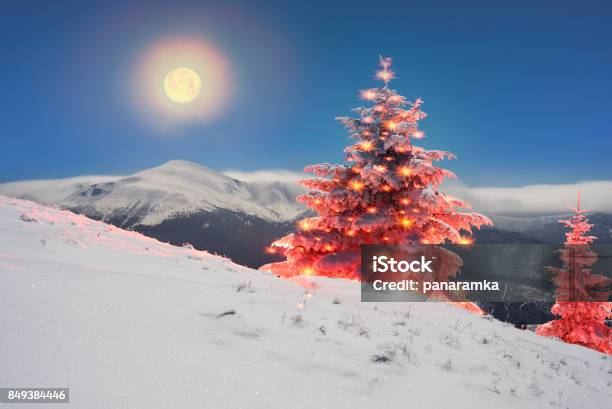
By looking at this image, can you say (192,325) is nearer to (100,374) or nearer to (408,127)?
(100,374)

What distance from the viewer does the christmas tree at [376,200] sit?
16.6m

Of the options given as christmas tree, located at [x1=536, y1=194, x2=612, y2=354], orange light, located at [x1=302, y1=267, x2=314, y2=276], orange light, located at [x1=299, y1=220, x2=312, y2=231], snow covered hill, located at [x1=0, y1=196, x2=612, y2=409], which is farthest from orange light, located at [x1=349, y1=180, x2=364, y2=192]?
christmas tree, located at [x1=536, y1=194, x2=612, y2=354]

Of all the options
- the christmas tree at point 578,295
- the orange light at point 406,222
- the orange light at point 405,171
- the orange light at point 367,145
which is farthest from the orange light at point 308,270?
the christmas tree at point 578,295

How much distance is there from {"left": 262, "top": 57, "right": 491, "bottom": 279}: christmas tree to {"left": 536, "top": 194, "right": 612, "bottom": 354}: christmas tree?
1581cm

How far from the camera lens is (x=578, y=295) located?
2798cm

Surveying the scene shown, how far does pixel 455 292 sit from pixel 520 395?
14213 millimetres

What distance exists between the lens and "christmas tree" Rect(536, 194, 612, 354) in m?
26.8

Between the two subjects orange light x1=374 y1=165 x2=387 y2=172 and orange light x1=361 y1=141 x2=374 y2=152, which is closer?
orange light x1=374 y1=165 x2=387 y2=172

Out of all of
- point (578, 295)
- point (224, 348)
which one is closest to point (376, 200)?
point (224, 348)

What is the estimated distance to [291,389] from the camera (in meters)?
3.43

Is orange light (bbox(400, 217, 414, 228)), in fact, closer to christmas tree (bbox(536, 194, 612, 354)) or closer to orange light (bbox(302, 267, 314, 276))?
orange light (bbox(302, 267, 314, 276))

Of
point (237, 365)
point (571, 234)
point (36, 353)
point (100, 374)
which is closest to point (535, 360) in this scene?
point (237, 365)

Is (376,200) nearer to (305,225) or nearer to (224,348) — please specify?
(305,225)

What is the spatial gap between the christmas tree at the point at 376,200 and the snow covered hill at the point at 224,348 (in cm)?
960
